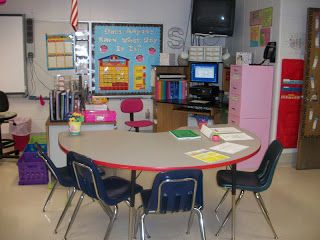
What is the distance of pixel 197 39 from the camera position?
6445mm

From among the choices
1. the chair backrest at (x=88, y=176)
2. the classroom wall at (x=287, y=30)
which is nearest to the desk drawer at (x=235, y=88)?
the classroom wall at (x=287, y=30)

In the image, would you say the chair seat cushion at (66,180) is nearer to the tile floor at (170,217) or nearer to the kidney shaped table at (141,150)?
the kidney shaped table at (141,150)

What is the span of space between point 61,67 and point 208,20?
2411 mm

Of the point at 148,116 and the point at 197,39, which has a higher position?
the point at 197,39

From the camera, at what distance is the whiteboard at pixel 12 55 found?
5707mm

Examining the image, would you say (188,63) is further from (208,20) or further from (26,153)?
(26,153)

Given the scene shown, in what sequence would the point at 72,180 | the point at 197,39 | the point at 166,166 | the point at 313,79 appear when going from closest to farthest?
the point at 166,166 < the point at 72,180 < the point at 313,79 < the point at 197,39

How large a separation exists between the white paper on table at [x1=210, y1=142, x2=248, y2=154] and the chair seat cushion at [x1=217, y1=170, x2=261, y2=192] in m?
0.30

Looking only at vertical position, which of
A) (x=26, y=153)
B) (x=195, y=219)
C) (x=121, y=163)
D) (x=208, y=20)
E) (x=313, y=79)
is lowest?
(x=195, y=219)

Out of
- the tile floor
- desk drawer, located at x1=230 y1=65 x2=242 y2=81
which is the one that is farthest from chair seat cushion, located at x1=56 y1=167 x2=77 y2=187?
desk drawer, located at x1=230 y1=65 x2=242 y2=81

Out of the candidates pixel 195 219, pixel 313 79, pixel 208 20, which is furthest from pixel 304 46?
pixel 195 219

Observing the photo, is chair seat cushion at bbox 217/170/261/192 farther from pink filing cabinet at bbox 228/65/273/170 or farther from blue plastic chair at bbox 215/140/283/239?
pink filing cabinet at bbox 228/65/273/170

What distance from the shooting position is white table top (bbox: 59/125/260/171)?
2.48 metres

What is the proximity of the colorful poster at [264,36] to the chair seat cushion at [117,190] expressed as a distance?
2.99m
